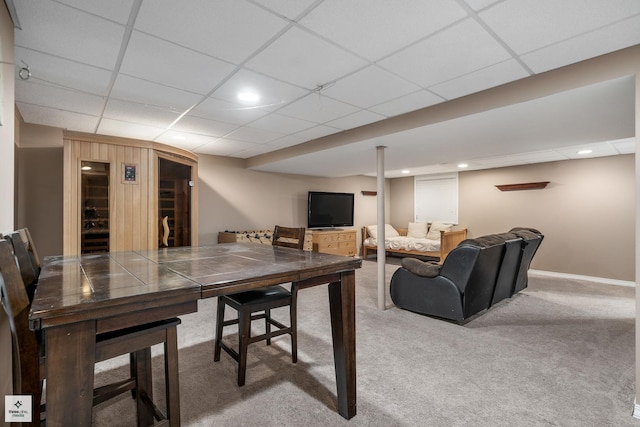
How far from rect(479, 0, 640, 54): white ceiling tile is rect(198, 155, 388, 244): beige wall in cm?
497

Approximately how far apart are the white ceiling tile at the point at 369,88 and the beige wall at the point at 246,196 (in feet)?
11.9

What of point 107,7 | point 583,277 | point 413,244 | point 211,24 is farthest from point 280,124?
point 583,277

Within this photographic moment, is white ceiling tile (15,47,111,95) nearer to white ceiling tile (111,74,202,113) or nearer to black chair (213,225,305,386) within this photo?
white ceiling tile (111,74,202,113)

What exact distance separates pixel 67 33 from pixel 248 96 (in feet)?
4.18

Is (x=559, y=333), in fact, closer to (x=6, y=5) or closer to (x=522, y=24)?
(x=522, y=24)

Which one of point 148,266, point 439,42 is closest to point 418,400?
point 148,266

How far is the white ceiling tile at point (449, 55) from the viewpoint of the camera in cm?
179

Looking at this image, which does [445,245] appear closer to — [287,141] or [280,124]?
[287,141]

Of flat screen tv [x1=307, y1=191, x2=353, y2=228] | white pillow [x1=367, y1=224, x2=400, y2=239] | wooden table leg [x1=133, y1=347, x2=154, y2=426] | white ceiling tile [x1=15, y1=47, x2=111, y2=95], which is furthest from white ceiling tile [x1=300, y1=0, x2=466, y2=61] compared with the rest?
white pillow [x1=367, y1=224, x2=400, y2=239]

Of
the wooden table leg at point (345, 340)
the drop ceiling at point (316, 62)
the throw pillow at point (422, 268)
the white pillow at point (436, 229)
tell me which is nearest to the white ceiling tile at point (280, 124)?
the drop ceiling at point (316, 62)

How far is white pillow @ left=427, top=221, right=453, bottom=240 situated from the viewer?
7.48 meters

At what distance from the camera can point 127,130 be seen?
385 centimetres

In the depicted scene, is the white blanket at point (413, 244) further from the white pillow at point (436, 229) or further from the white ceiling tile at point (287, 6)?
the white ceiling tile at point (287, 6)

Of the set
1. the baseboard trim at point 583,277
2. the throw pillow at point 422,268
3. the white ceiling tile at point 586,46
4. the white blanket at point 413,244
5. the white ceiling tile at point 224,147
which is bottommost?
the baseboard trim at point 583,277
